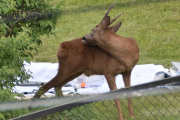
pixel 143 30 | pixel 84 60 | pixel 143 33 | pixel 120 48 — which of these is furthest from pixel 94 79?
pixel 143 30

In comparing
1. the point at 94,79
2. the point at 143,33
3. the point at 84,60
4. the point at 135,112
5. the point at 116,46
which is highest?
the point at 143,33

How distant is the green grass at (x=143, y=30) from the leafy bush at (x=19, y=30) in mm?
2534

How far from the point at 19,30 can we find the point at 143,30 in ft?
16.1

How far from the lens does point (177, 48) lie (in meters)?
8.88

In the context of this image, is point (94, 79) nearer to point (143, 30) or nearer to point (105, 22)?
point (105, 22)

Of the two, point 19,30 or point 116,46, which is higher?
point 19,30

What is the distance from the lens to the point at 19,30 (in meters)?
5.90

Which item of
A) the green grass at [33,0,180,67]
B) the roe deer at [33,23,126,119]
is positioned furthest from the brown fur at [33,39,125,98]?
the green grass at [33,0,180,67]

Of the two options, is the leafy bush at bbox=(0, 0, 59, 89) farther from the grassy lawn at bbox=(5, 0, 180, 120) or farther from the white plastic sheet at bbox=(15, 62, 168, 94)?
the white plastic sheet at bbox=(15, 62, 168, 94)

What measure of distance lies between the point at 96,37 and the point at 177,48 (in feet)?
12.4

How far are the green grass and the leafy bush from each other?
99.8 inches

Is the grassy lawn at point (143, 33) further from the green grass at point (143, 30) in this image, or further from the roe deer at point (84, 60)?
the roe deer at point (84, 60)

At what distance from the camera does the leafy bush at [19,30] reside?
185 inches

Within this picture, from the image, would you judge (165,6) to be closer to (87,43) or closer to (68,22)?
(68,22)
